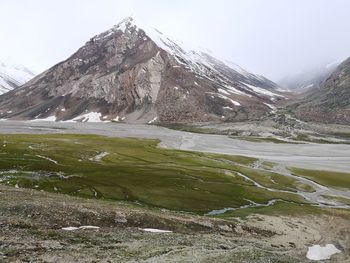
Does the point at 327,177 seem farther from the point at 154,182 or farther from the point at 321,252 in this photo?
the point at 321,252

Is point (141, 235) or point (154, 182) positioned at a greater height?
point (141, 235)

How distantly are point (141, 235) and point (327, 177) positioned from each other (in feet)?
263

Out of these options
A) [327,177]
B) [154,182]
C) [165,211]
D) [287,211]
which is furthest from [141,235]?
[327,177]

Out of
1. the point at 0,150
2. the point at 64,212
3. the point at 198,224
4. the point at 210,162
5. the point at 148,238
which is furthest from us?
the point at 210,162

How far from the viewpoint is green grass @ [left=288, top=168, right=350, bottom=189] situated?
103m

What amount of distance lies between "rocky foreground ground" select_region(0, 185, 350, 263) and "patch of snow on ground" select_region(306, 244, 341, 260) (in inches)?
29.7

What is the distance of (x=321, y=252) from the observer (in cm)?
4962

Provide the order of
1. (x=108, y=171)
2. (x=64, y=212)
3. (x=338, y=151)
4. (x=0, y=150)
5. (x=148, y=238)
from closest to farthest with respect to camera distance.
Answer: (x=148, y=238), (x=64, y=212), (x=108, y=171), (x=0, y=150), (x=338, y=151)

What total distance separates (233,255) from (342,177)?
83632mm

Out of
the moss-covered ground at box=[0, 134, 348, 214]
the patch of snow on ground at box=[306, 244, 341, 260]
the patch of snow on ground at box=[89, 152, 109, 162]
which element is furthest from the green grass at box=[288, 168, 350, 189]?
the patch of snow on ground at box=[89, 152, 109, 162]

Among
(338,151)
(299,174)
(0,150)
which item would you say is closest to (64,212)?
(0,150)

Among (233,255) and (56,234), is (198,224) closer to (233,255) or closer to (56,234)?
(233,255)

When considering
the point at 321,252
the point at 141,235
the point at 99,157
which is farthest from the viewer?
the point at 99,157

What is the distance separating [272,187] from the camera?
3674 inches
